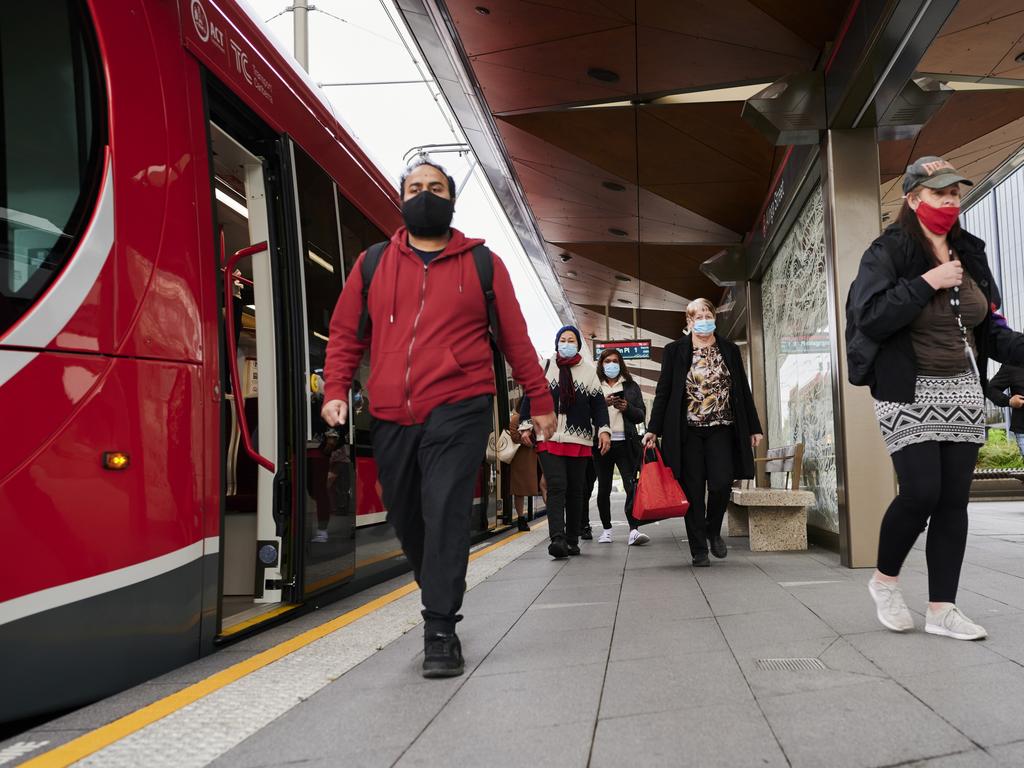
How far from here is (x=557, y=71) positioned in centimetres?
865

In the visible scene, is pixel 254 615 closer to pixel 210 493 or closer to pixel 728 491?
pixel 210 493

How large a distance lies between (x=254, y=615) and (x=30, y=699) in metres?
1.54

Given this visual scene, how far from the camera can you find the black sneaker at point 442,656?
10.4 ft

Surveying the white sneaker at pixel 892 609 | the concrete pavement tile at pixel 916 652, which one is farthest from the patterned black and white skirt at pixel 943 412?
the concrete pavement tile at pixel 916 652

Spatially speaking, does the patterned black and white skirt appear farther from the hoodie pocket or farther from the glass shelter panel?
the glass shelter panel

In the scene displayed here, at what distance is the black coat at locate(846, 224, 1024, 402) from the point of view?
11.7ft

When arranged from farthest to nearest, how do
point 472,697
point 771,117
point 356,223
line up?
1. point 771,117
2. point 356,223
3. point 472,697

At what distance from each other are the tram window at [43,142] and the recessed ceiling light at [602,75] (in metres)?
6.16

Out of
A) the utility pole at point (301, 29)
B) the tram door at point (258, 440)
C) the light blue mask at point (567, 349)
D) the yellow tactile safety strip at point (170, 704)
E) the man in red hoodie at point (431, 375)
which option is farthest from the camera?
the utility pole at point (301, 29)

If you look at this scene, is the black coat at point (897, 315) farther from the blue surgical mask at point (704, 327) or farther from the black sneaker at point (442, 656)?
the blue surgical mask at point (704, 327)

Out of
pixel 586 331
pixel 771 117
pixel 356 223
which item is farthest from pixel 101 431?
pixel 586 331

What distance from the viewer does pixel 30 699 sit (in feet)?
8.86

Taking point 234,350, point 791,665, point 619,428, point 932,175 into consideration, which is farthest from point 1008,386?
point 619,428

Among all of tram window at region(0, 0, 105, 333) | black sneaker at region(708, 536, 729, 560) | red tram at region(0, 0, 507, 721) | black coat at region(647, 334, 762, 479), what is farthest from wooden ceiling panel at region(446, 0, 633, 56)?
tram window at region(0, 0, 105, 333)
